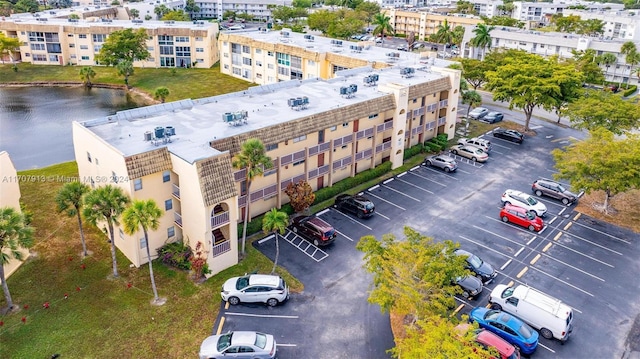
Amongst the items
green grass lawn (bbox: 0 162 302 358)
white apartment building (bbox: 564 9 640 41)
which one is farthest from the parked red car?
white apartment building (bbox: 564 9 640 41)

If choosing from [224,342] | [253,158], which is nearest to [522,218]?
[253,158]

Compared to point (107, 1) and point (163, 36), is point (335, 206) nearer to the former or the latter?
point (163, 36)

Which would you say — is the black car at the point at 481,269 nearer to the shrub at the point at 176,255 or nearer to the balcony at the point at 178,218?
the shrub at the point at 176,255

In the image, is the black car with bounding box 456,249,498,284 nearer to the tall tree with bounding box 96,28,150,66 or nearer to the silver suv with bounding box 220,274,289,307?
the silver suv with bounding box 220,274,289,307

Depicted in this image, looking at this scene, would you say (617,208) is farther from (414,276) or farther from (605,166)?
(414,276)

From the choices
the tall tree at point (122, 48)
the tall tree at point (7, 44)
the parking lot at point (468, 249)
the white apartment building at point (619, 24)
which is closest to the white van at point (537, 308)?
the parking lot at point (468, 249)

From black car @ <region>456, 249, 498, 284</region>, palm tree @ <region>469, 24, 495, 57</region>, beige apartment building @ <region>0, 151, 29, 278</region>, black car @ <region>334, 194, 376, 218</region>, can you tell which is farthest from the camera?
palm tree @ <region>469, 24, 495, 57</region>
